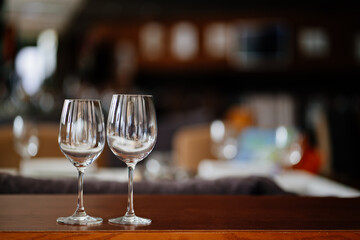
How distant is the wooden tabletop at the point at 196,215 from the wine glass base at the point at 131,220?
0.01 meters

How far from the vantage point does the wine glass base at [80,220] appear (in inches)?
34.1

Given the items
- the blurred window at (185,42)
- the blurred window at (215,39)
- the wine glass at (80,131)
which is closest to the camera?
the wine glass at (80,131)

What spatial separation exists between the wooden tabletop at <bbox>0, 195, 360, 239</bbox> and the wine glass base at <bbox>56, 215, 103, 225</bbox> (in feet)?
0.04

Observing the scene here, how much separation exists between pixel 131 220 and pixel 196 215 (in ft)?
0.40

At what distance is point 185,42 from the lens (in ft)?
30.4

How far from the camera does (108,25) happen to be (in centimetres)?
931

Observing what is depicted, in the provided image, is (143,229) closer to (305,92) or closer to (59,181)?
(59,181)

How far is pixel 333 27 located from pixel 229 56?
1.69 metres

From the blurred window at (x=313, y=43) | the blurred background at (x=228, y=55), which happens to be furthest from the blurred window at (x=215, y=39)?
the blurred window at (x=313, y=43)

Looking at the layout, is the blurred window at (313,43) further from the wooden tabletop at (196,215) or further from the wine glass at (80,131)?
the wine glass at (80,131)

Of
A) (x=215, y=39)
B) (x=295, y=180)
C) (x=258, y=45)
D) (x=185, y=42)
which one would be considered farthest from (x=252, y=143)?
(x=185, y=42)

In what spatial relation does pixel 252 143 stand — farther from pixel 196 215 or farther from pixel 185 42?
pixel 185 42

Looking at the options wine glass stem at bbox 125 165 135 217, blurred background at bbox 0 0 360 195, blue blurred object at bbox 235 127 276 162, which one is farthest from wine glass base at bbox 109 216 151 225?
blurred background at bbox 0 0 360 195

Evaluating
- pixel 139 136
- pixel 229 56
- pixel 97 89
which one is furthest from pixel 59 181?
pixel 97 89
